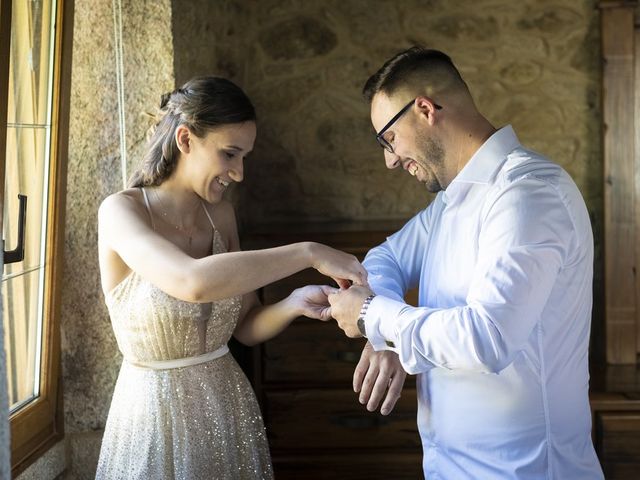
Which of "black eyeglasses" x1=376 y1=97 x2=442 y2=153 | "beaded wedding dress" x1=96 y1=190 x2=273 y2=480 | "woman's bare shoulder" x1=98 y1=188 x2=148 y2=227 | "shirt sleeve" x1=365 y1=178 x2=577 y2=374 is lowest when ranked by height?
"beaded wedding dress" x1=96 y1=190 x2=273 y2=480

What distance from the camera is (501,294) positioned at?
157 centimetres

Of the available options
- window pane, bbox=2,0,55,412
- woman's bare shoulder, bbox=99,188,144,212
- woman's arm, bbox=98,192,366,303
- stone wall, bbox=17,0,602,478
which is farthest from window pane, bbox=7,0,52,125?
stone wall, bbox=17,0,602,478

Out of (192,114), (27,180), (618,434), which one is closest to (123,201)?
(192,114)

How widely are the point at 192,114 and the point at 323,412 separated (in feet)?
5.25

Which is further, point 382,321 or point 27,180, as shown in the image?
Answer: point 27,180

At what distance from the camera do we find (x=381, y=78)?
198 centimetres

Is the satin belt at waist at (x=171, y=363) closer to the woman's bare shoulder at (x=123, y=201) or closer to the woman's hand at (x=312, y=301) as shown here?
the woman's hand at (x=312, y=301)

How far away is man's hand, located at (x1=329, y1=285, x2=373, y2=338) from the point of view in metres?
1.88

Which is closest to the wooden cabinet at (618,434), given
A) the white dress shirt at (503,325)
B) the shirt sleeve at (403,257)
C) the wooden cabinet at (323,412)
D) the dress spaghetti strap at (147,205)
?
the wooden cabinet at (323,412)

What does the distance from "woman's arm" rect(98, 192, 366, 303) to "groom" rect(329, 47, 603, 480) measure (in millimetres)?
109

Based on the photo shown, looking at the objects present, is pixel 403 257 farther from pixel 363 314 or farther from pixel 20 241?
pixel 20 241

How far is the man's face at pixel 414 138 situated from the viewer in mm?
1935

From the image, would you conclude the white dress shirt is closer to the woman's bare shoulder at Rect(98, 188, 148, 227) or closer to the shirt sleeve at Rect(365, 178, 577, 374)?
the shirt sleeve at Rect(365, 178, 577, 374)

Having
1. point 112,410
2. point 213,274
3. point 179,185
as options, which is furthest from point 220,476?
point 179,185
